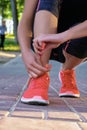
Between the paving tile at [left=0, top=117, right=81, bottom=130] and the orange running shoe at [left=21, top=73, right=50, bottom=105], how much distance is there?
58 cm

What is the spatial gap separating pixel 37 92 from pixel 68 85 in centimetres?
70

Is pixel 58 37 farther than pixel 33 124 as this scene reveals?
Yes

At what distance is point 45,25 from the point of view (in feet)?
10.1

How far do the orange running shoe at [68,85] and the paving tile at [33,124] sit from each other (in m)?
1.25

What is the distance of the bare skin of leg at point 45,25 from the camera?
3.07m

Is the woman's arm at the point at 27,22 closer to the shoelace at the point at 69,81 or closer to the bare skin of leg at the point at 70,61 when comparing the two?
the bare skin of leg at the point at 70,61

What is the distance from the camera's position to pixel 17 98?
3.62 metres

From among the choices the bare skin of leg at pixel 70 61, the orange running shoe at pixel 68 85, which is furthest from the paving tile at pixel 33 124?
the orange running shoe at pixel 68 85

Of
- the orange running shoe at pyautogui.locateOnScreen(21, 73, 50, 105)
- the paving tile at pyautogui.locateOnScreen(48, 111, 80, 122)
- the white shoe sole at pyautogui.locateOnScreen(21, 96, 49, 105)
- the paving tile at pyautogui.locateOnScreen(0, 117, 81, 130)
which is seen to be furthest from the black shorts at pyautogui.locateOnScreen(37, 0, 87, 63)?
the paving tile at pyautogui.locateOnScreen(0, 117, 81, 130)

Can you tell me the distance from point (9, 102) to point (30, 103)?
0.22 m

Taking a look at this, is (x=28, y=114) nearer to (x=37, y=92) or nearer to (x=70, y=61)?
(x=37, y=92)

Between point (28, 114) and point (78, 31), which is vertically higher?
point (78, 31)

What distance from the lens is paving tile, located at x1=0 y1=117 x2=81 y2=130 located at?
2.36 m

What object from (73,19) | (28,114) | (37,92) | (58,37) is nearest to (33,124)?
(28,114)
